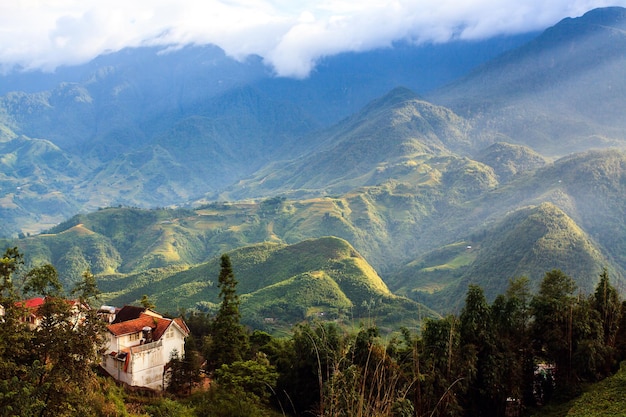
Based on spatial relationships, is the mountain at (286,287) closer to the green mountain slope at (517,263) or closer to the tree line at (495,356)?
the green mountain slope at (517,263)

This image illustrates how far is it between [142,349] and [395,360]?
1856 cm

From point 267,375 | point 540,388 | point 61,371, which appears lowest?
point 540,388

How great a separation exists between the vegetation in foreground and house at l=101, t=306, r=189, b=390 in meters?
1.84

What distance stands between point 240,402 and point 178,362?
31.0 feet

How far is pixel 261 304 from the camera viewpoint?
426 feet

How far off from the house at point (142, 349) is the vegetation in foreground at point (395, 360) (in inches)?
72.6

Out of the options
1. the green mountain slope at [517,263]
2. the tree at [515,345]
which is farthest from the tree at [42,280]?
the green mountain slope at [517,263]

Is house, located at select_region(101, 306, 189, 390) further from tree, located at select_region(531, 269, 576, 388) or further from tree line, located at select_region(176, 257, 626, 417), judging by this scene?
tree, located at select_region(531, 269, 576, 388)

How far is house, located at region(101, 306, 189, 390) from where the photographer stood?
3859 cm

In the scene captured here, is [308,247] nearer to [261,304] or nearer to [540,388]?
[261,304]

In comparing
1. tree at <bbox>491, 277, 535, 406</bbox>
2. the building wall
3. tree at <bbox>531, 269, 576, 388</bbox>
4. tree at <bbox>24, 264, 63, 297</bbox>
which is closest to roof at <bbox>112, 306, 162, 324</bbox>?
the building wall

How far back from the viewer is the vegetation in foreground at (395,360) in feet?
77.8

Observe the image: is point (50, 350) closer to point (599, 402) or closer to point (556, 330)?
point (599, 402)

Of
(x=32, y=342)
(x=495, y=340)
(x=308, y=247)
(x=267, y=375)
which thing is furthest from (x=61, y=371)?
(x=308, y=247)
